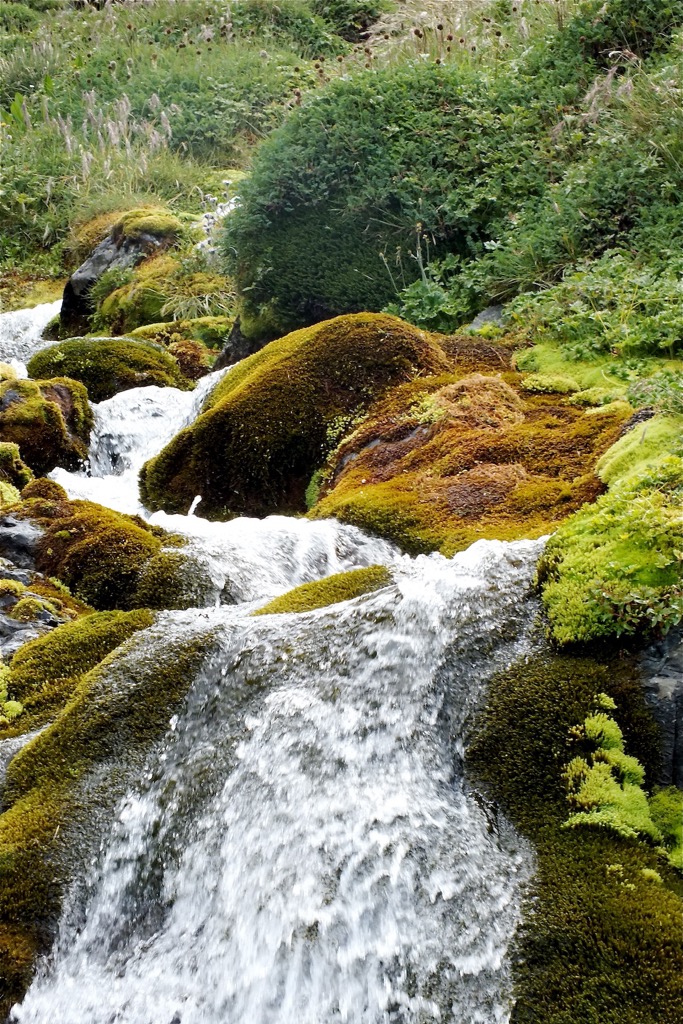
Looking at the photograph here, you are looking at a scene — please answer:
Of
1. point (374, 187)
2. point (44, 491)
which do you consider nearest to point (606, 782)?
point (44, 491)

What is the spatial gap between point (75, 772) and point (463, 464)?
117 inches

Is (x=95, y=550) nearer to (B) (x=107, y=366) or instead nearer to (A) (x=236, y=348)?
(A) (x=236, y=348)

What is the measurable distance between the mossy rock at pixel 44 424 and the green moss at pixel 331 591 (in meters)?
4.11

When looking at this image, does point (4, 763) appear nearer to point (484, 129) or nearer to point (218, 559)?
point (218, 559)

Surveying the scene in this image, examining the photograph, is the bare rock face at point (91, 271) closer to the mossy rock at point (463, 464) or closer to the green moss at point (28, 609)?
the mossy rock at point (463, 464)

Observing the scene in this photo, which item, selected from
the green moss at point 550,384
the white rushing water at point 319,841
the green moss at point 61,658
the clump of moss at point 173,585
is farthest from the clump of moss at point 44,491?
the green moss at point 550,384

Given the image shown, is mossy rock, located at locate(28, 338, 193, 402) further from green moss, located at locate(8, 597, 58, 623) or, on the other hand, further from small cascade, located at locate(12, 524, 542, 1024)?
small cascade, located at locate(12, 524, 542, 1024)

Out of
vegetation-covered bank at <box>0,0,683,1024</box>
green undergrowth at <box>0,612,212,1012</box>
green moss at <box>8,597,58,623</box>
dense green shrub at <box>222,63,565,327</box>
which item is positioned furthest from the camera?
dense green shrub at <box>222,63,565,327</box>

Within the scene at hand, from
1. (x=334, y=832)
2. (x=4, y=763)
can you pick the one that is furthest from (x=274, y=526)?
(x=334, y=832)

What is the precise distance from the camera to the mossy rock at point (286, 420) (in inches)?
267

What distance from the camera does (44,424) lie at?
7.96m

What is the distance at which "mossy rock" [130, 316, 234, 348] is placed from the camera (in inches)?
448

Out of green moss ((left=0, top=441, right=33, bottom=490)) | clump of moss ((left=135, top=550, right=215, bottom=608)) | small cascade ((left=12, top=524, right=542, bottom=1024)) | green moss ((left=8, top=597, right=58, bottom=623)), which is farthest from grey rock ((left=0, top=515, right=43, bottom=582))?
small cascade ((left=12, top=524, right=542, bottom=1024))

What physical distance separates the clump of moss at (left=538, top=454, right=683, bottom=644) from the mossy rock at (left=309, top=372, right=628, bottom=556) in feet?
2.40
